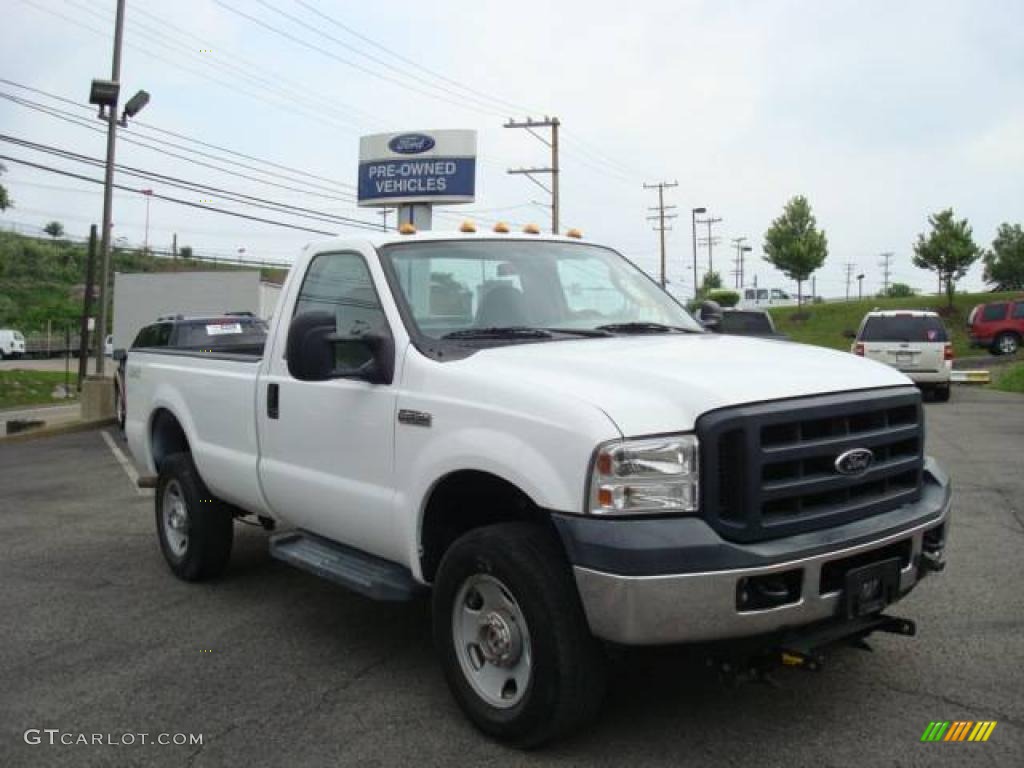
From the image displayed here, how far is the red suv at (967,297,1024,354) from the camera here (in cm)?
3000

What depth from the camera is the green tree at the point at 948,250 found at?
4028 centimetres

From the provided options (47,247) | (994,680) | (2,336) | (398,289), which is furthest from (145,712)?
(47,247)

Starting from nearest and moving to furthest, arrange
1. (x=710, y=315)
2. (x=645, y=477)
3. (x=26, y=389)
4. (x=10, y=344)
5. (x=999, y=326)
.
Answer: (x=645, y=477) < (x=710, y=315) < (x=999, y=326) < (x=26, y=389) < (x=10, y=344)

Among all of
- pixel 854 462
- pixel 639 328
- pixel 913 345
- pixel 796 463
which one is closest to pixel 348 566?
pixel 639 328

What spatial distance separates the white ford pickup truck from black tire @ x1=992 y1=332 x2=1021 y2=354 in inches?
1158

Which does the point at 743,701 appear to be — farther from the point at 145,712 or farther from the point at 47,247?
the point at 47,247

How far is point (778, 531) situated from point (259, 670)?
2.55 metres

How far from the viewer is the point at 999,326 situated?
Result: 30.2 m

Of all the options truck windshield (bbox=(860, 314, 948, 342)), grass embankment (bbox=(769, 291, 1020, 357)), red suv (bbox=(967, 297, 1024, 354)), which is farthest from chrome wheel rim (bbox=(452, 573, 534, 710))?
grass embankment (bbox=(769, 291, 1020, 357))

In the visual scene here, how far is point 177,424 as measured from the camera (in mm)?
6254

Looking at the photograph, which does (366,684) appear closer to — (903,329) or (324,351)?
(324,351)

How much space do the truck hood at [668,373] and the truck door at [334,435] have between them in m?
0.66
